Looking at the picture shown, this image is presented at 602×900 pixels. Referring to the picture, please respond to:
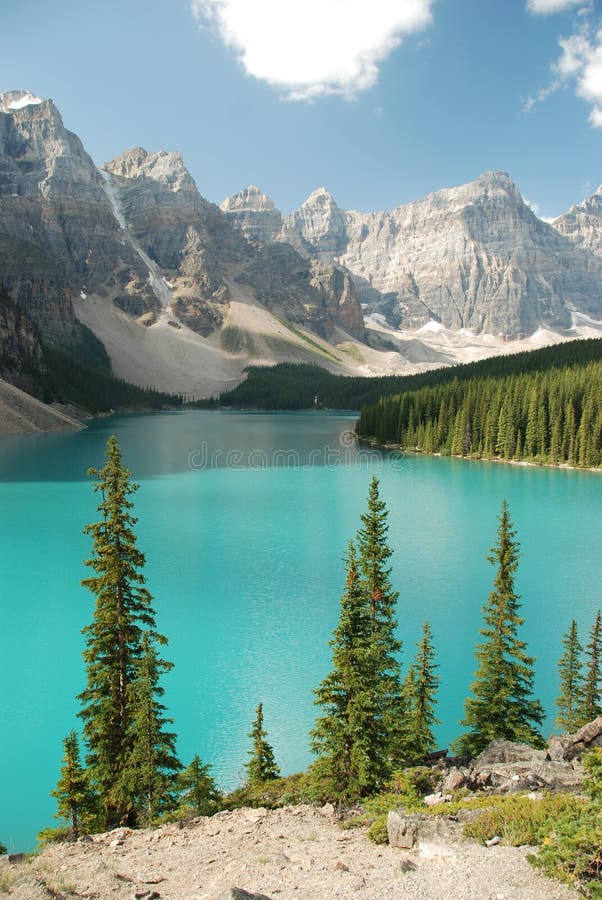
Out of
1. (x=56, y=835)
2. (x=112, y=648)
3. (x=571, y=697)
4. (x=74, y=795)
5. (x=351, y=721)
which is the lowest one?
(x=56, y=835)

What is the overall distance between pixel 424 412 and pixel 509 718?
297 ft

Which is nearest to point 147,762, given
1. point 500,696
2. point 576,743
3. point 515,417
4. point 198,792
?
point 198,792

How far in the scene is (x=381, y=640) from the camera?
56.5 ft

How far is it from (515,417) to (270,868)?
284 feet

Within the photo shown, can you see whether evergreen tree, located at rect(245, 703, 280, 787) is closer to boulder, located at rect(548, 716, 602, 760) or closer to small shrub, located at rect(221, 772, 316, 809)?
small shrub, located at rect(221, 772, 316, 809)

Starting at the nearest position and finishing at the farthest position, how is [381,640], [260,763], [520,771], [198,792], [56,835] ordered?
[520,771] < [56,835] < [198,792] < [260,763] < [381,640]

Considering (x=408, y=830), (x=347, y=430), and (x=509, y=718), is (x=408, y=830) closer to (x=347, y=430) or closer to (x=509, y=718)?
(x=509, y=718)

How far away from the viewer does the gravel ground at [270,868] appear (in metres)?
8.02

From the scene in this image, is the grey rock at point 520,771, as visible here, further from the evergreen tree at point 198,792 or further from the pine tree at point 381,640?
the evergreen tree at point 198,792

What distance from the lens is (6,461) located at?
3098 inches

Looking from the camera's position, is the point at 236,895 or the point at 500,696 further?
the point at 500,696

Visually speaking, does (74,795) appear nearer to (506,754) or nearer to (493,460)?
(506,754)

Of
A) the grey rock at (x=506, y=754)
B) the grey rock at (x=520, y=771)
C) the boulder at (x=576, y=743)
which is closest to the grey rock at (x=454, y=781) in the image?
the grey rock at (x=520, y=771)

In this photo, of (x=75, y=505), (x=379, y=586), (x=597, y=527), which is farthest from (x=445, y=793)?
(x=75, y=505)
